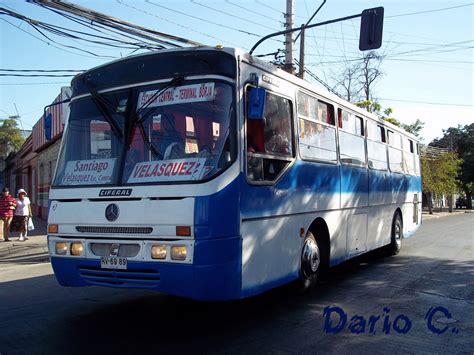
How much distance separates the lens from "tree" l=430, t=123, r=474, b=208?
57.2 metres

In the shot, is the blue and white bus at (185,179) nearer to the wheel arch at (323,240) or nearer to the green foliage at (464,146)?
the wheel arch at (323,240)

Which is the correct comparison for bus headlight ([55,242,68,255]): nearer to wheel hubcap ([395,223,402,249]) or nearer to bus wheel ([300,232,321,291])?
bus wheel ([300,232,321,291])

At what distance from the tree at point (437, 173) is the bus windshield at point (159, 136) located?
3620 centimetres

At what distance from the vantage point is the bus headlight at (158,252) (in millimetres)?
4871

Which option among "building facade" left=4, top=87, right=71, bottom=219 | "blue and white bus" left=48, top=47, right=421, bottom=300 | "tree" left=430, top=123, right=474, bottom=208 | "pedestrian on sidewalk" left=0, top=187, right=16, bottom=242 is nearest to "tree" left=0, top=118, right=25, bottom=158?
"building facade" left=4, top=87, right=71, bottom=219

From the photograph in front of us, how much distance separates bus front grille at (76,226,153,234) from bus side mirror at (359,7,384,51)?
8854mm

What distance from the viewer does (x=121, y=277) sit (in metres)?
5.10

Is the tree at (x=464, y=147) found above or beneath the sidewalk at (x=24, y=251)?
above

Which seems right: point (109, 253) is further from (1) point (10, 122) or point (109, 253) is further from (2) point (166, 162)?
(1) point (10, 122)

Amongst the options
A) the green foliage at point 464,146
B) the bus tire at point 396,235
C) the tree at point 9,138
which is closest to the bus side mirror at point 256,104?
the bus tire at point 396,235

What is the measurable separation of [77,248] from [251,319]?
7.44 feet

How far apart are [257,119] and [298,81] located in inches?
69.7

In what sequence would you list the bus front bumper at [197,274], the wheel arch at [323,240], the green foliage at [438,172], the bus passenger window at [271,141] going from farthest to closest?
the green foliage at [438,172], the wheel arch at [323,240], the bus passenger window at [271,141], the bus front bumper at [197,274]

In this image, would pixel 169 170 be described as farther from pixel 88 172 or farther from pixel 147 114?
pixel 88 172
